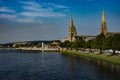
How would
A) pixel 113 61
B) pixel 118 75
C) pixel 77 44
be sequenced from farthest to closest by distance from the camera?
pixel 77 44 < pixel 113 61 < pixel 118 75

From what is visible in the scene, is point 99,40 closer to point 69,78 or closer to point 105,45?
point 105,45

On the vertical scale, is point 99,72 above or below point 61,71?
below

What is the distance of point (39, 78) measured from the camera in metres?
49.2

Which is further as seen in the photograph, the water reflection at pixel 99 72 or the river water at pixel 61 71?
the river water at pixel 61 71

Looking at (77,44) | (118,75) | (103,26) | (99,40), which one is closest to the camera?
(118,75)

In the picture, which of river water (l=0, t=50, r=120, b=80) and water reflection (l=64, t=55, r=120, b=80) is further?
river water (l=0, t=50, r=120, b=80)

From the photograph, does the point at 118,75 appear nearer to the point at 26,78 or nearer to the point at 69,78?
the point at 69,78

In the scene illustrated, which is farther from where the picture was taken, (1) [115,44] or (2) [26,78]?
(1) [115,44]

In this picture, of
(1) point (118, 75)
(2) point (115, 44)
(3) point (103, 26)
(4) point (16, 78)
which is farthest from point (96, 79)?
(3) point (103, 26)

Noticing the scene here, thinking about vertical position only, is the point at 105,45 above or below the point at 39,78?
above

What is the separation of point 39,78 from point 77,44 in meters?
122

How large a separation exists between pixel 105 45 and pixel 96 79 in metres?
50.6

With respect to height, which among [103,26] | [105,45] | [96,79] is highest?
[103,26]

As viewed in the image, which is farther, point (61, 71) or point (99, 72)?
point (61, 71)
